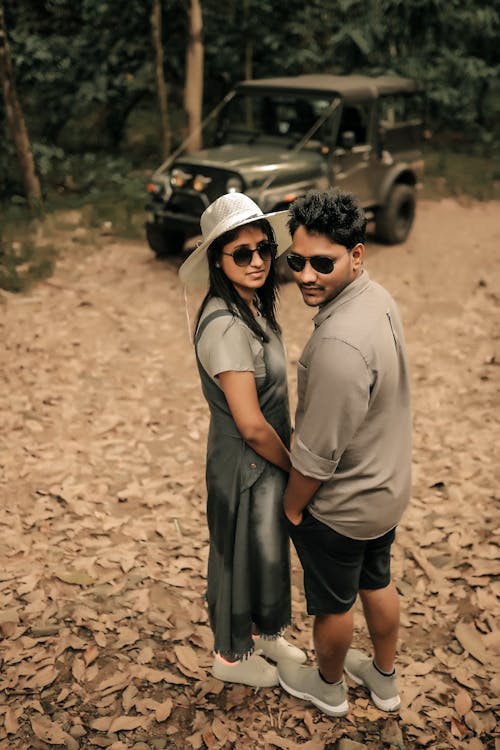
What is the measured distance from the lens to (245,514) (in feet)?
7.78

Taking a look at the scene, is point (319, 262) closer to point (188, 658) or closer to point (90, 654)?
point (188, 658)

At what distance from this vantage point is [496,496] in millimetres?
4152

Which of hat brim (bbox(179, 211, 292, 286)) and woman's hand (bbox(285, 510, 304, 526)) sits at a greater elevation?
hat brim (bbox(179, 211, 292, 286))

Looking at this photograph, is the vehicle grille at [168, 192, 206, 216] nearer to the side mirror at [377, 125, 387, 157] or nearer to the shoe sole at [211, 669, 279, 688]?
the side mirror at [377, 125, 387, 157]

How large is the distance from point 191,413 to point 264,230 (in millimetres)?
3006

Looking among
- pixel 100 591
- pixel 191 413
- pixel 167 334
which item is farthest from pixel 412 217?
pixel 100 591

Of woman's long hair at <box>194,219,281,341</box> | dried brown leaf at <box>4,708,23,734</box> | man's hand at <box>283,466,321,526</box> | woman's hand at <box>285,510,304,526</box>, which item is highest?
woman's long hair at <box>194,219,281,341</box>

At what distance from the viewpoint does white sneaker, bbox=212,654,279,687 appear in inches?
112

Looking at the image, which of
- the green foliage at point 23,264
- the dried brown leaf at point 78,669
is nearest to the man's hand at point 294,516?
the dried brown leaf at point 78,669

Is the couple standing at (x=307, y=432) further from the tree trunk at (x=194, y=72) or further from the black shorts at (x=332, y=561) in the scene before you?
the tree trunk at (x=194, y=72)

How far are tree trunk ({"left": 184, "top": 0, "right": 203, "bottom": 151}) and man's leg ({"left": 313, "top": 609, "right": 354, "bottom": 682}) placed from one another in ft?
27.6

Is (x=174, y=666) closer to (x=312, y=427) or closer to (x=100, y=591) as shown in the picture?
(x=100, y=591)

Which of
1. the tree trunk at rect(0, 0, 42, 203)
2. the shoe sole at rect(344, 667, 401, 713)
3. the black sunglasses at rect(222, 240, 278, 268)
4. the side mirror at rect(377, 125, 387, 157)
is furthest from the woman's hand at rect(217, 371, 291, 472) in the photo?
the tree trunk at rect(0, 0, 42, 203)

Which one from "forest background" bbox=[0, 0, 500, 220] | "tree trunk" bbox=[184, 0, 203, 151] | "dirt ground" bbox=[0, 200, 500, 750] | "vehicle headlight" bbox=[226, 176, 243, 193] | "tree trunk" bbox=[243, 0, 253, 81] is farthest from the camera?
"tree trunk" bbox=[243, 0, 253, 81]
